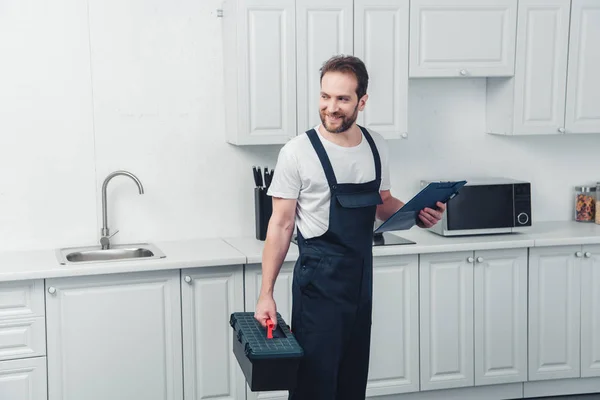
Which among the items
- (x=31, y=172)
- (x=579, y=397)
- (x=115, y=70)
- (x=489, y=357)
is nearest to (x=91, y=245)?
(x=31, y=172)

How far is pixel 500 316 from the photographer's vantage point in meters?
3.94

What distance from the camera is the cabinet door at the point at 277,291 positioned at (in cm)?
362

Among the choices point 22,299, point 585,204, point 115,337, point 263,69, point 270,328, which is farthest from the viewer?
point 585,204

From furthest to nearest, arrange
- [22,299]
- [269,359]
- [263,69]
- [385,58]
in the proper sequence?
1. [385,58]
2. [263,69]
3. [22,299]
4. [269,359]

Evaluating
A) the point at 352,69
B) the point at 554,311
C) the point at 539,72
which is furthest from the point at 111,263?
the point at 539,72

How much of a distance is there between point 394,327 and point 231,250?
808 millimetres

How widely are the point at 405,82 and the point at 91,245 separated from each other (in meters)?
1.61

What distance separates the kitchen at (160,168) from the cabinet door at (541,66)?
1cm

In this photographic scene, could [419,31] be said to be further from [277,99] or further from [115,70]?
[115,70]

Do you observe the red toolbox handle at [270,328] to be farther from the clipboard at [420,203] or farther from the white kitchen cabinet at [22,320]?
the white kitchen cabinet at [22,320]

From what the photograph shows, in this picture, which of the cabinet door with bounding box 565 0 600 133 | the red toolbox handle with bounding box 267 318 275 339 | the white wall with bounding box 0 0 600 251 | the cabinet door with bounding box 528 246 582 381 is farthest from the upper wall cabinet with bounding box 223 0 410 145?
the red toolbox handle with bounding box 267 318 275 339

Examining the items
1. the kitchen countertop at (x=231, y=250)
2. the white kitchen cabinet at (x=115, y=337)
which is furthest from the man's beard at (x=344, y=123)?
the white kitchen cabinet at (x=115, y=337)

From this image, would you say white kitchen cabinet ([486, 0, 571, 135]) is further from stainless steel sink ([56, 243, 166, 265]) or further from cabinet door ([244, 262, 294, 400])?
stainless steel sink ([56, 243, 166, 265])

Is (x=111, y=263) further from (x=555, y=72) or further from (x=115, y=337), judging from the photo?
(x=555, y=72)
